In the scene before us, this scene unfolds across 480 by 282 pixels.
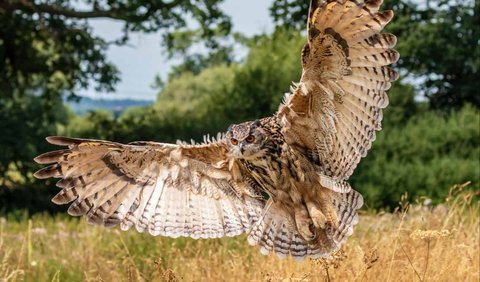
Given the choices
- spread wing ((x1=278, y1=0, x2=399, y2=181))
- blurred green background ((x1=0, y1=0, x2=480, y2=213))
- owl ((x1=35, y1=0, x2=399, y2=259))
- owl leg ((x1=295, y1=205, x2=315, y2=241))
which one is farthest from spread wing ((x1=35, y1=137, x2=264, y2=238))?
blurred green background ((x1=0, y1=0, x2=480, y2=213))

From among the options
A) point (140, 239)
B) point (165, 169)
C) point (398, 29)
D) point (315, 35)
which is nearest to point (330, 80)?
point (315, 35)

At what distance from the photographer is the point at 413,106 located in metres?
15.1

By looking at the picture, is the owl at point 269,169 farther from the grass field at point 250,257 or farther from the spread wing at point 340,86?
the grass field at point 250,257

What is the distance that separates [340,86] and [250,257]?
9.13 ft

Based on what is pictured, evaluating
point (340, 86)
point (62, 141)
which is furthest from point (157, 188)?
point (340, 86)

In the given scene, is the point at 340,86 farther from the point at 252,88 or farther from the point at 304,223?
the point at 252,88

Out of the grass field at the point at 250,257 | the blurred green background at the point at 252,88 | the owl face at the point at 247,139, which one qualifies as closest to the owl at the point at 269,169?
the owl face at the point at 247,139

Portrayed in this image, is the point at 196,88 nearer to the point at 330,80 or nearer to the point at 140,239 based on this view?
the point at 140,239

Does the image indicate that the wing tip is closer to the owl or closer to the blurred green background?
the owl

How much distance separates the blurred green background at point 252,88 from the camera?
11117mm

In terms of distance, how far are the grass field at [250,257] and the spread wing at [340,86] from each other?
49 cm

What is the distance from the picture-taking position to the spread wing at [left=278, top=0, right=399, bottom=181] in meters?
2.90

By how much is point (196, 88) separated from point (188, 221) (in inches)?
1012

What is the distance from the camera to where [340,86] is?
10.4 ft
